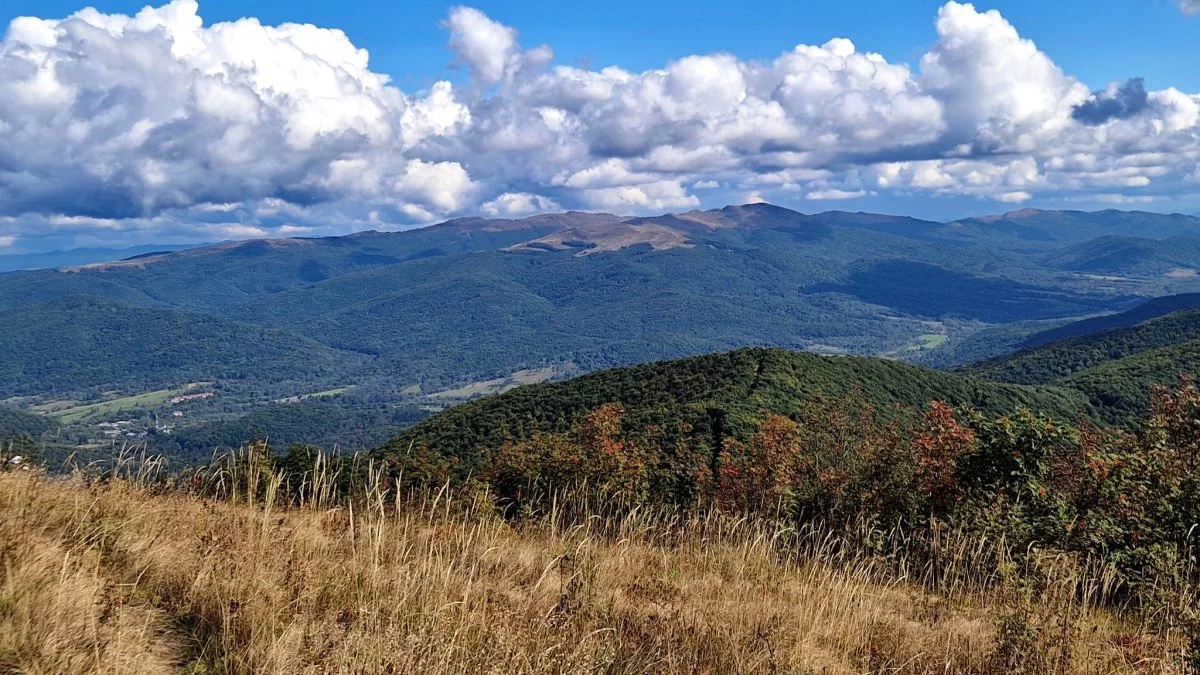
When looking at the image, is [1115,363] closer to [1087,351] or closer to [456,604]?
[1087,351]

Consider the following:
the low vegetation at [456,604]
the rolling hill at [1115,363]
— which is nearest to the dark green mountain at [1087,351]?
the rolling hill at [1115,363]

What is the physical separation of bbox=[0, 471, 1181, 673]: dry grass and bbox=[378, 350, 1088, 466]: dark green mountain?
44.8 metres

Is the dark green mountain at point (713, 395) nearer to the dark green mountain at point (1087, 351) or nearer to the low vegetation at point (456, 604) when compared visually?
the low vegetation at point (456, 604)

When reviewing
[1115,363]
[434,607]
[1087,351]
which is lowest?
[1087,351]

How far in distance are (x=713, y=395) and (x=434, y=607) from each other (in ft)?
199

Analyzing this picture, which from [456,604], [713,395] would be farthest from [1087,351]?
[456,604]

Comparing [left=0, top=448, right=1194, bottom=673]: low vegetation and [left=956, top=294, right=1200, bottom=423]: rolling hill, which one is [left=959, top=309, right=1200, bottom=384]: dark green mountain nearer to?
[left=956, top=294, right=1200, bottom=423]: rolling hill

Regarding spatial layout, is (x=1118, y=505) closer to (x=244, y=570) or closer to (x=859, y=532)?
(x=859, y=532)

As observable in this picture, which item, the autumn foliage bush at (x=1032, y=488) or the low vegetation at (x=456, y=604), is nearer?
the low vegetation at (x=456, y=604)

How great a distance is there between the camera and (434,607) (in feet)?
11.6

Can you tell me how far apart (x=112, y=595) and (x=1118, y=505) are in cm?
939

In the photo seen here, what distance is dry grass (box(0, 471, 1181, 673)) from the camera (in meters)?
2.91

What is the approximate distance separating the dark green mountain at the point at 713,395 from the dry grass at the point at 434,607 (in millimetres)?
44776

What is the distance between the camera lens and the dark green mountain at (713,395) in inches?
2227
